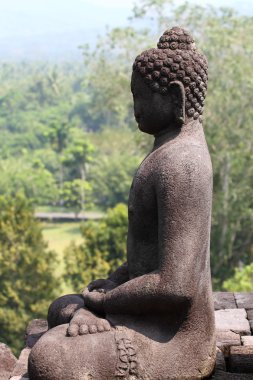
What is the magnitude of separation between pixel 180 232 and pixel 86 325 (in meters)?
0.84

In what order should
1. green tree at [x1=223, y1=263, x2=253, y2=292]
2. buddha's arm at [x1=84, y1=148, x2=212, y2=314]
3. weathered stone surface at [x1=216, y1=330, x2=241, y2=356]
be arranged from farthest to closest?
green tree at [x1=223, y1=263, x2=253, y2=292]
weathered stone surface at [x1=216, y1=330, x2=241, y2=356]
buddha's arm at [x1=84, y1=148, x2=212, y2=314]

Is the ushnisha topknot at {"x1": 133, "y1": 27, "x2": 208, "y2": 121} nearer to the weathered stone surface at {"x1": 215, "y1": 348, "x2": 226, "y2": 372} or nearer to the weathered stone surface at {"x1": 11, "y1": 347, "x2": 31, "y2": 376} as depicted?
the weathered stone surface at {"x1": 215, "y1": 348, "x2": 226, "y2": 372}

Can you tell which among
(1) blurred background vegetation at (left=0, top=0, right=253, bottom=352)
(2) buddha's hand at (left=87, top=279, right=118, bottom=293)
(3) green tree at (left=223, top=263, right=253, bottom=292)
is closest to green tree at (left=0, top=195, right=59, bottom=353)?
(1) blurred background vegetation at (left=0, top=0, right=253, bottom=352)

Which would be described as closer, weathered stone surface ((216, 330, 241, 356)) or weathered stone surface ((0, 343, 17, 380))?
weathered stone surface ((0, 343, 17, 380))

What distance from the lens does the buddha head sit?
4.08 metres

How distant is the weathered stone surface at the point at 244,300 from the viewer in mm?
6734

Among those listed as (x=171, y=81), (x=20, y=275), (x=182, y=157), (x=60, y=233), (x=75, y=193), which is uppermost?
(x=171, y=81)

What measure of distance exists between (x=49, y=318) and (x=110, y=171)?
37175 mm

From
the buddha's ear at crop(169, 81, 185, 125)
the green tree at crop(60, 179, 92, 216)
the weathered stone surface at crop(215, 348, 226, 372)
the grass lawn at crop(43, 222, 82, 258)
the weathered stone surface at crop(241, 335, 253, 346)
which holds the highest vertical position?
the buddha's ear at crop(169, 81, 185, 125)

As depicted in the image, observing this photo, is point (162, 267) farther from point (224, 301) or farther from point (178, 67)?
point (224, 301)

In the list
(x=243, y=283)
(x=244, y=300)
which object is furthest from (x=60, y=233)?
(x=244, y=300)

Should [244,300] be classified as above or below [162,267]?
below

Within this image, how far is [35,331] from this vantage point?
571cm

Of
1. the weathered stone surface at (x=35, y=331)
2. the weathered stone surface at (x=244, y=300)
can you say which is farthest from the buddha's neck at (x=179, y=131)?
the weathered stone surface at (x=244, y=300)
